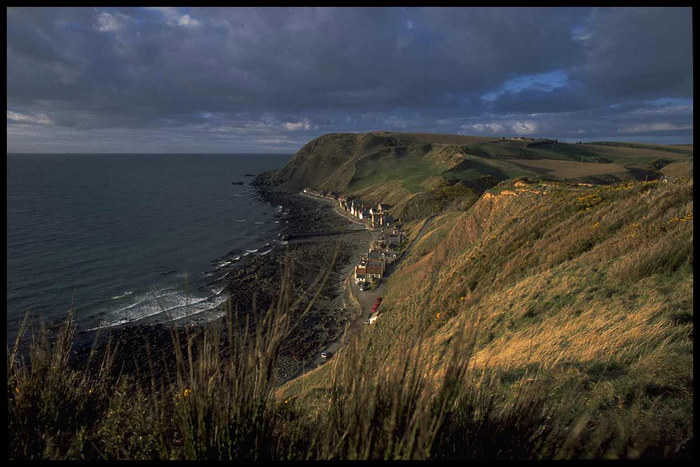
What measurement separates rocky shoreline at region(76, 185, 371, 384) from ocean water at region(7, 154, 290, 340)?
2016mm

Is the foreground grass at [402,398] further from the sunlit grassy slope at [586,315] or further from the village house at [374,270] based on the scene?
the village house at [374,270]

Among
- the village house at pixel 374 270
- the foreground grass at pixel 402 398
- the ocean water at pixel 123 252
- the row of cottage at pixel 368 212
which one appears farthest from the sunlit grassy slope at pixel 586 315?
the row of cottage at pixel 368 212

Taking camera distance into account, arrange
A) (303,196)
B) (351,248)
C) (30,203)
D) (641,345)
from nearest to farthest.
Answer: (641,345)
(351,248)
(30,203)
(303,196)

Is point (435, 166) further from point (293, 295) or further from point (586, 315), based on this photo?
point (586, 315)

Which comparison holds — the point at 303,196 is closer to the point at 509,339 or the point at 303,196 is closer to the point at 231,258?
the point at 231,258

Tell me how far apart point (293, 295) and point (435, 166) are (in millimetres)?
84827

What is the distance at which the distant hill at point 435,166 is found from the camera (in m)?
Result: 75.4

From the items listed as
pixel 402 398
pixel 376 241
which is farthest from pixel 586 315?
pixel 376 241

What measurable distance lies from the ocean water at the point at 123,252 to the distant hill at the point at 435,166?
29.5 m

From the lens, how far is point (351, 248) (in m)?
51.5

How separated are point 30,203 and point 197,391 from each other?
103745 millimetres

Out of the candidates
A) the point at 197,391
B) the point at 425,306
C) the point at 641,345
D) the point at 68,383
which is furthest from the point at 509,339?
the point at 68,383

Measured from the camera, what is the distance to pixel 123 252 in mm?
48312
